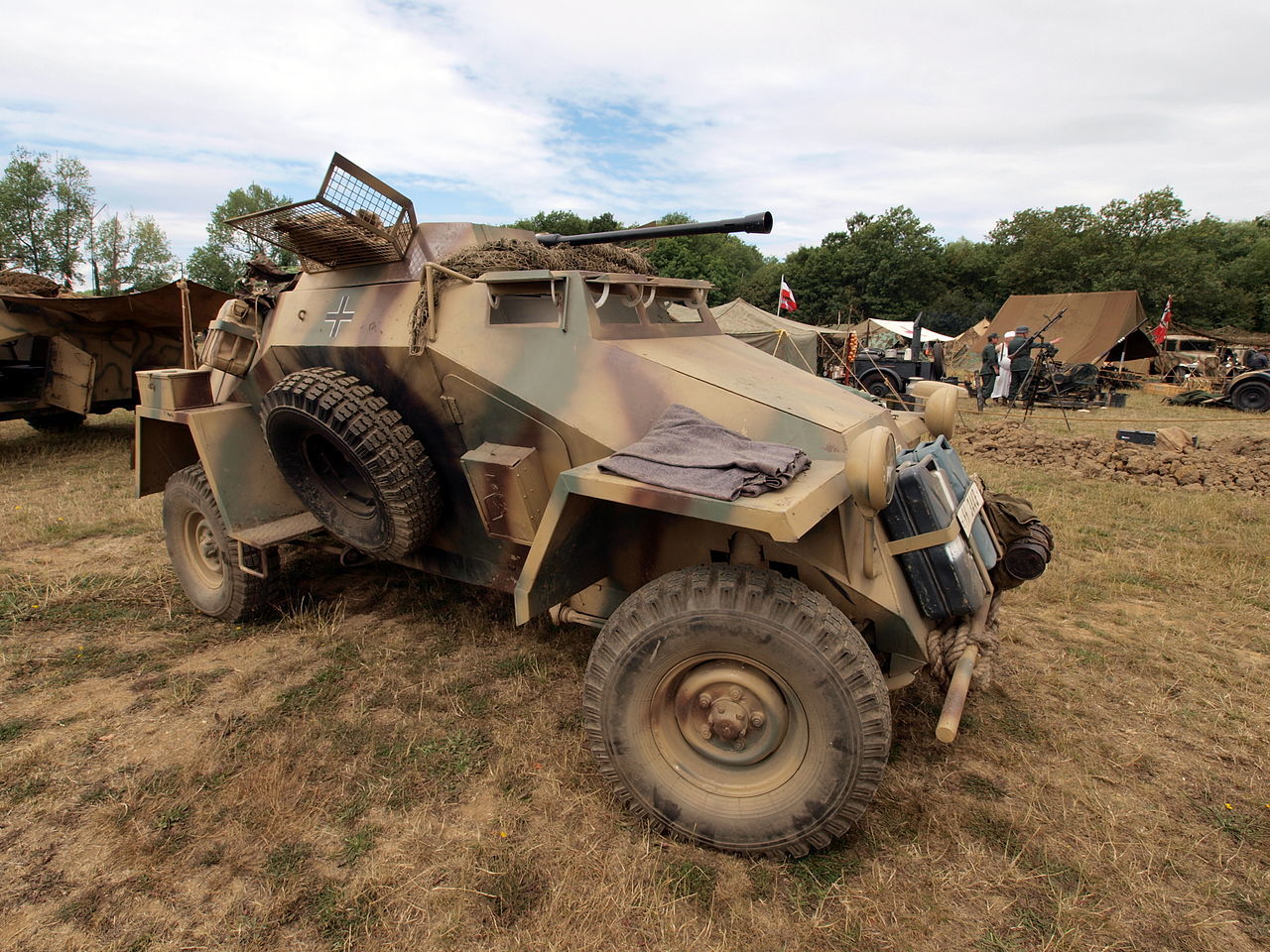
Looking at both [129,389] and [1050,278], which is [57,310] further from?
[1050,278]

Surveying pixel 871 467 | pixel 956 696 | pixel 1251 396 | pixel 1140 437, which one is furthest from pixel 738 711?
pixel 1251 396

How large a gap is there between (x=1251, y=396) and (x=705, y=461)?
17551 mm

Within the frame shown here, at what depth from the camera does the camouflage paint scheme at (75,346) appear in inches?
362

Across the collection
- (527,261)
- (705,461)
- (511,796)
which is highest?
(527,261)

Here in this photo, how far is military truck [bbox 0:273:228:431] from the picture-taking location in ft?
30.2

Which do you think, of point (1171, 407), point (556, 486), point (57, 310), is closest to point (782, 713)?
point (556, 486)

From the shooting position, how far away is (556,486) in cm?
253

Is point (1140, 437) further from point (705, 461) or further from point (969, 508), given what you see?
point (705, 461)

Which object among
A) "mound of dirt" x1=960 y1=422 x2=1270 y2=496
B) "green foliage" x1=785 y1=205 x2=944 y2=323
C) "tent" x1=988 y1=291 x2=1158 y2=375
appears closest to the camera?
"mound of dirt" x1=960 y1=422 x2=1270 y2=496

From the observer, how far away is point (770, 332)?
16.2m

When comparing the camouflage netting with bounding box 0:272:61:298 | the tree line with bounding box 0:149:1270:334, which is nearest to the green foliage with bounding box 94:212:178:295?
the tree line with bounding box 0:149:1270:334

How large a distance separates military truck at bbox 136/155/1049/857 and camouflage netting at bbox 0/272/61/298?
6.91 meters

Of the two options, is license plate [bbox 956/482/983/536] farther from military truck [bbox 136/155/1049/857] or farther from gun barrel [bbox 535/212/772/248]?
gun barrel [bbox 535/212/772/248]

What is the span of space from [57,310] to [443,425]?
866cm
